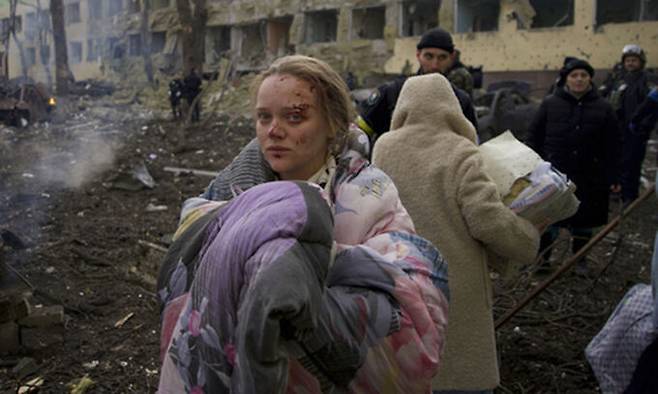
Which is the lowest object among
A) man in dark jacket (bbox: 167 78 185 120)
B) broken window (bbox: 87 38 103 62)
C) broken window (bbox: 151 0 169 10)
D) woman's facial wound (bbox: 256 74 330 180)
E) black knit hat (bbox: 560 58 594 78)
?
man in dark jacket (bbox: 167 78 185 120)

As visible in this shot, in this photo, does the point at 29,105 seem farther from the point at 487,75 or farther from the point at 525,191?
the point at 525,191

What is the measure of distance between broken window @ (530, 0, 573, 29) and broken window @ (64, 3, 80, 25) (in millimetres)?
23919

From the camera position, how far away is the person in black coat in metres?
4.92

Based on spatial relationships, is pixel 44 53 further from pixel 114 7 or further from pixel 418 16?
pixel 418 16

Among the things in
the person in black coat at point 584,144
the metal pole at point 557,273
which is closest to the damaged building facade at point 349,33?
the person in black coat at point 584,144

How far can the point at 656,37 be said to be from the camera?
847 inches

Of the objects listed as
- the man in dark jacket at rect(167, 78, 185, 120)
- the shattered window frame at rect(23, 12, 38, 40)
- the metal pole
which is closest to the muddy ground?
the metal pole

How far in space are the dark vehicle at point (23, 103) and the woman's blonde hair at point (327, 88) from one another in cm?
1716

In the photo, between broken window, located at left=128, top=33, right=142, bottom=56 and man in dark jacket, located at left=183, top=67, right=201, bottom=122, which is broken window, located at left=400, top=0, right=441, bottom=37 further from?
broken window, located at left=128, top=33, right=142, bottom=56

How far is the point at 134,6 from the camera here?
3969 centimetres

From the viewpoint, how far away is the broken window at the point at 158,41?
42344 mm

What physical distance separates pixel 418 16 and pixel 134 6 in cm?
1918

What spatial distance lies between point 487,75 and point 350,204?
2616 centimetres

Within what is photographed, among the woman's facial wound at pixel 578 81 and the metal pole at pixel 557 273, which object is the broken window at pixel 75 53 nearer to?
the woman's facial wound at pixel 578 81
